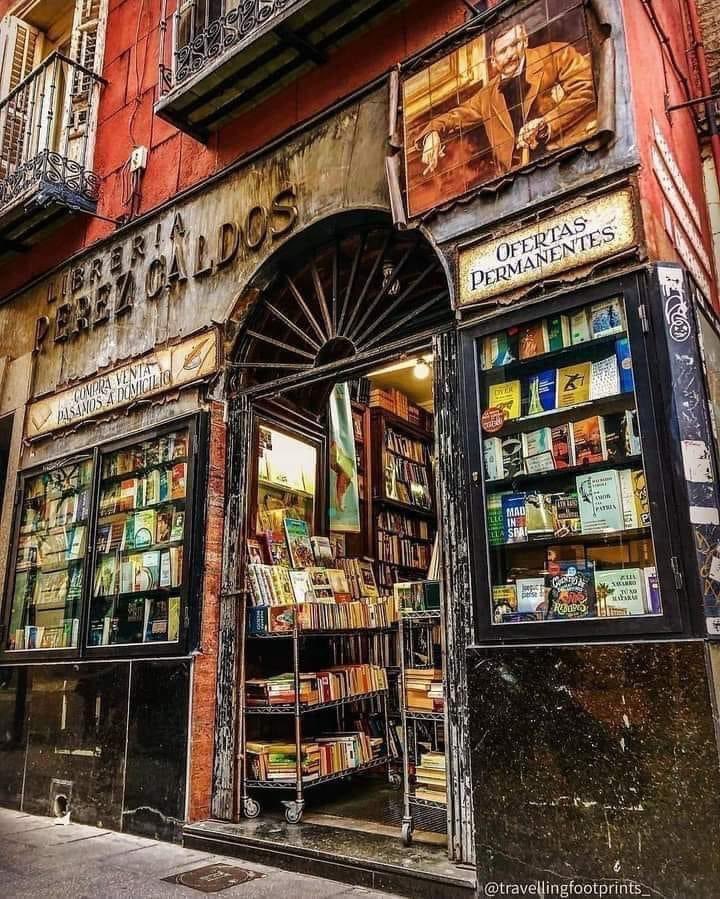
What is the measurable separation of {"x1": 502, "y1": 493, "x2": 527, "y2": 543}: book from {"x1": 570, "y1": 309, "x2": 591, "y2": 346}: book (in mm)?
933

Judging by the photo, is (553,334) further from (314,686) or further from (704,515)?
(314,686)

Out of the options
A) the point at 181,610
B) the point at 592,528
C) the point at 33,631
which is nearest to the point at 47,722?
the point at 33,631

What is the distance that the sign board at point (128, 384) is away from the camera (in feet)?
19.6

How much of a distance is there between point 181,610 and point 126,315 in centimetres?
305

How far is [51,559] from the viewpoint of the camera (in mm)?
6879

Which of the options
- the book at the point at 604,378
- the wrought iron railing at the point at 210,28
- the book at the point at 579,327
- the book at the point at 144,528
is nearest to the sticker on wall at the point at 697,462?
the book at the point at 604,378

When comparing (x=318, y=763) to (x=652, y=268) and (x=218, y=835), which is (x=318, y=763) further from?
(x=652, y=268)

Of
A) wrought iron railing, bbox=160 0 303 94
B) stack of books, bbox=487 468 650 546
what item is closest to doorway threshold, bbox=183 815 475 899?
stack of books, bbox=487 468 650 546

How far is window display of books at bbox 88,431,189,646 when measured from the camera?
5703 mm

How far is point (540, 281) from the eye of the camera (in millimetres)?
4047

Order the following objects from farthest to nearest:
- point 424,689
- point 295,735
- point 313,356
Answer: point 313,356, point 295,735, point 424,689

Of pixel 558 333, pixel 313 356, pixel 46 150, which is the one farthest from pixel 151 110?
pixel 558 333

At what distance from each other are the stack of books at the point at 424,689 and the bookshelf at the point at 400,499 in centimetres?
334

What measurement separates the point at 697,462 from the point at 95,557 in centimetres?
508
